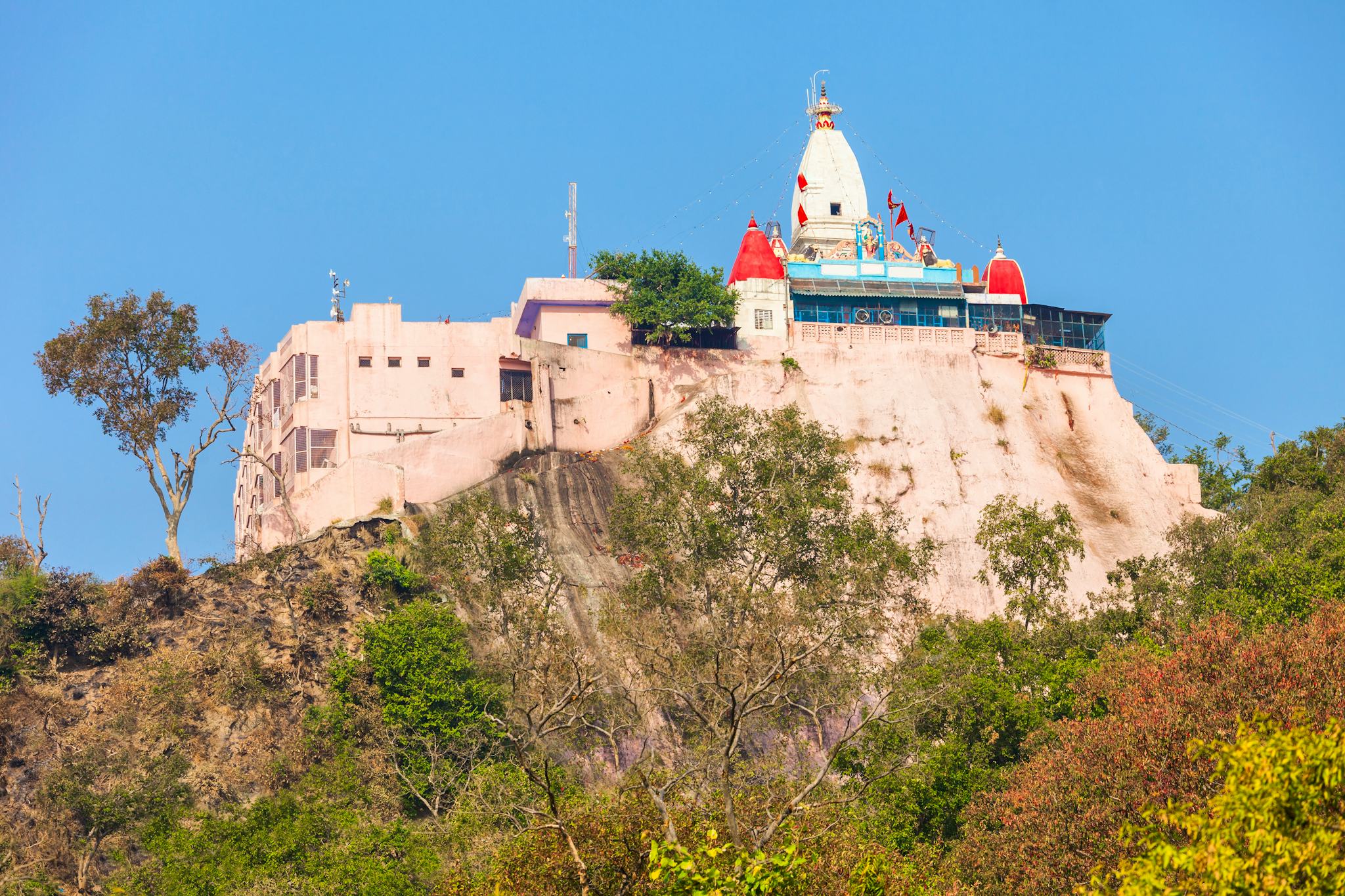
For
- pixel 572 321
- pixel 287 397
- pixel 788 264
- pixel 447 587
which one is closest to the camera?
pixel 447 587

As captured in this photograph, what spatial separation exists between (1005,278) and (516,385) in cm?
2355

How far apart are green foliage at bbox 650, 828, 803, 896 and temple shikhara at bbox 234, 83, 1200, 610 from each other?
33.4 metres

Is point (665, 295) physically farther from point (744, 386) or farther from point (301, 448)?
point (301, 448)

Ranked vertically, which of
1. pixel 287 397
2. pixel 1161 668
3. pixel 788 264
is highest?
pixel 788 264

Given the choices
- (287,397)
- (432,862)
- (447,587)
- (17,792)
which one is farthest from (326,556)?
(432,862)

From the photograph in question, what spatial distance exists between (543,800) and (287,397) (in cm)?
2923

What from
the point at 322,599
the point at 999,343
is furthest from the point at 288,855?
the point at 999,343

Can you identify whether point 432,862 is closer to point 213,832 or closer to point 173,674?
point 213,832

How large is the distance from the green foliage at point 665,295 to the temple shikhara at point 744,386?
698mm

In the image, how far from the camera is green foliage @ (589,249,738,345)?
65.4m

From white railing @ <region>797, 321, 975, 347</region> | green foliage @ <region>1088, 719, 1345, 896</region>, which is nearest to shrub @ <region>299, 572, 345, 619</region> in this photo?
white railing @ <region>797, 321, 975, 347</region>

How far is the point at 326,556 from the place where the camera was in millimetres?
54250

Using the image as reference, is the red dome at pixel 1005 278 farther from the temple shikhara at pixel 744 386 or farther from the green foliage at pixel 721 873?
the green foliage at pixel 721 873

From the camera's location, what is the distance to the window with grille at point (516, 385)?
206 feet
